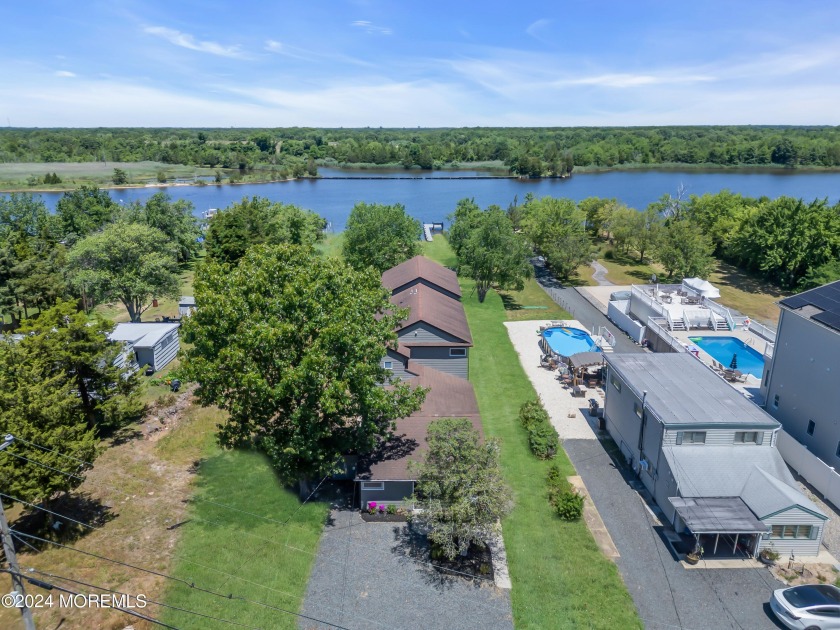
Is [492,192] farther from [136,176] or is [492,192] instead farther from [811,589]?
[811,589]

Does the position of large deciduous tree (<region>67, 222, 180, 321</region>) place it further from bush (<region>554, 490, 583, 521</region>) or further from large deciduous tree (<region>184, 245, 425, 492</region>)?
bush (<region>554, 490, 583, 521</region>)

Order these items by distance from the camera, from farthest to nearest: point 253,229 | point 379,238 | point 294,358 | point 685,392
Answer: point 253,229 → point 379,238 → point 685,392 → point 294,358

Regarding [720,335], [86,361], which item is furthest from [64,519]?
[720,335]

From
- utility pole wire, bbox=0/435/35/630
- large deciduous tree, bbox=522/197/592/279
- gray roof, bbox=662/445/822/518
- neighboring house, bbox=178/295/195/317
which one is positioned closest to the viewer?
utility pole wire, bbox=0/435/35/630

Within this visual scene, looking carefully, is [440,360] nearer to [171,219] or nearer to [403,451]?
[403,451]

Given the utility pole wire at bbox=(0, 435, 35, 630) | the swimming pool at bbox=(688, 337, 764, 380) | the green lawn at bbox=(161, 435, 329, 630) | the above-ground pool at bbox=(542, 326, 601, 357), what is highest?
the utility pole wire at bbox=(0, 435, 35, 630)

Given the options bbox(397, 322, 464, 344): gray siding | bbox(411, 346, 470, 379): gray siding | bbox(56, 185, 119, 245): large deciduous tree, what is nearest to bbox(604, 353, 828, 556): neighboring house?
bbox(411, 346, 470, 379): gray siding
